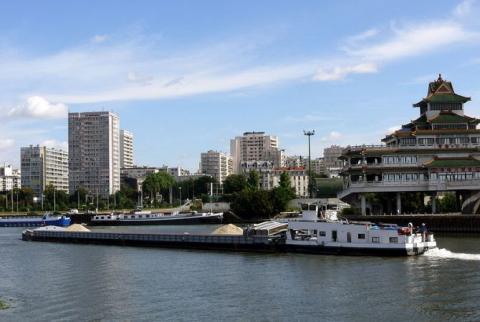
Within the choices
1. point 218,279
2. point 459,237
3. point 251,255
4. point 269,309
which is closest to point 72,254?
point 251,255

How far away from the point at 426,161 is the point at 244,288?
60252 mm

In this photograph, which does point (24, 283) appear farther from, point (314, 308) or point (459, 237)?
point (459, 237)

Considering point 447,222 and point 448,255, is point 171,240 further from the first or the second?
point 447,222

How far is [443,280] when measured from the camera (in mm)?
40156

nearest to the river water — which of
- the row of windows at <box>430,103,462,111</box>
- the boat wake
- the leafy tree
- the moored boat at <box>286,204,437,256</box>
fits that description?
the boat wake

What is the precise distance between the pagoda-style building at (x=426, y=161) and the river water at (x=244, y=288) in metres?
33.3

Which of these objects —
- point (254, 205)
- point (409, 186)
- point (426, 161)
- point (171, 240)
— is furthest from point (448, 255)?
point (254, 205)

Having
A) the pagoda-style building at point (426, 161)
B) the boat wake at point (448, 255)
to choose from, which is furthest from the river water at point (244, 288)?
the pagoda-style building at point (426, 161)

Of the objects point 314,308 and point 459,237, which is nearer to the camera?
point 314,308

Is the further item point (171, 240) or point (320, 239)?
point (171, 240)

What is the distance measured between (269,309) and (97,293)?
449 inches

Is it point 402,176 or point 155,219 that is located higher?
point 402,176

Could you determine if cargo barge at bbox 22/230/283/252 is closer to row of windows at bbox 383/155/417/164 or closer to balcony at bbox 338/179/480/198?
balcony at bbox 338/179/480/198

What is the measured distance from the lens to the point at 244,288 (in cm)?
3931
